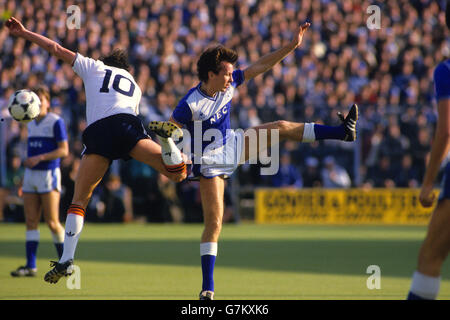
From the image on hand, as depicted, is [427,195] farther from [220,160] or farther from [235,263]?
[235,263]

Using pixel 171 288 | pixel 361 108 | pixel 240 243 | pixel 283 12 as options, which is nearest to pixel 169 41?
pixel 283 12

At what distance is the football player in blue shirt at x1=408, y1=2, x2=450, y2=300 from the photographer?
16.8 feet

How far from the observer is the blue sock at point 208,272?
25.6 ft

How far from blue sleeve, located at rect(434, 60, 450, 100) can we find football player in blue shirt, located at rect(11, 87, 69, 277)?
6.38 m

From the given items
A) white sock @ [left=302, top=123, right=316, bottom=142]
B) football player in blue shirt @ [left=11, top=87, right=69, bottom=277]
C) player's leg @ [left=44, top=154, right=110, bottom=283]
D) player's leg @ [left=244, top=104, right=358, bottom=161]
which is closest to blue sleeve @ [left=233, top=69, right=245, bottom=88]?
player's leg @ [left=244, top=104, right=358, bottom=161]

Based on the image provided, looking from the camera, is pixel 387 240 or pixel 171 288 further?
pixel 387 240

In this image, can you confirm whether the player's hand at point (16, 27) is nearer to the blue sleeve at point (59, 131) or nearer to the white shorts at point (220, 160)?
the white shorts at point (220, 160)

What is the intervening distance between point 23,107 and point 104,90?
1.47 metres

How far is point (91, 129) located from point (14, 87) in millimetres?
15242

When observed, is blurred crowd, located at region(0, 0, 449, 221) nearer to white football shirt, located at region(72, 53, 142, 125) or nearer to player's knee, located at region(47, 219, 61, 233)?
player's knee, located at region(47, 219, 61, 233)

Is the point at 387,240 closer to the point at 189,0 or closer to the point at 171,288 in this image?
the point at 171,288

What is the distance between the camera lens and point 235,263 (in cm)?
1205

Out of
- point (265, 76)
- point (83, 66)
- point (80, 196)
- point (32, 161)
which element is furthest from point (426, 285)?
point (265, 76)
